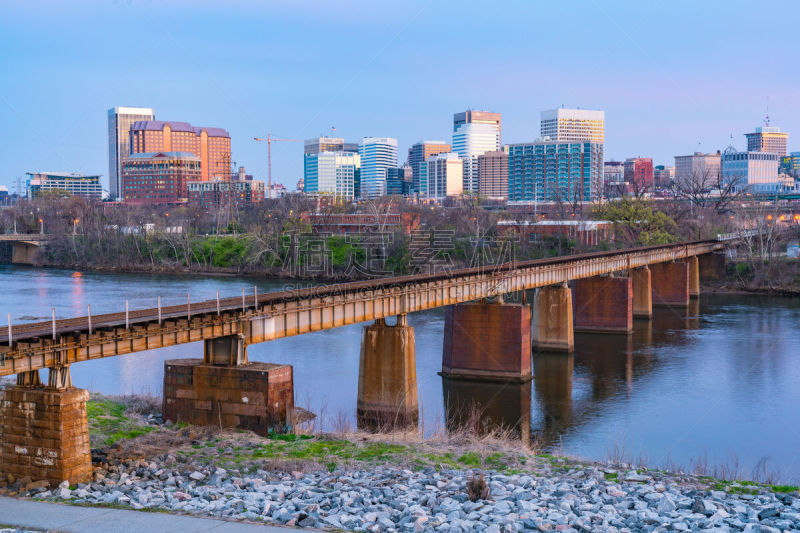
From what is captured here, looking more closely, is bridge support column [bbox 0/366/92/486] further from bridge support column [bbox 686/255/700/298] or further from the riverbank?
bridge support column [bbox 686/255/700/298]

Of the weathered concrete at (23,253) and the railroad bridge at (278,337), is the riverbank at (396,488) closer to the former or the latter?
the railroad bridge at (278,337)

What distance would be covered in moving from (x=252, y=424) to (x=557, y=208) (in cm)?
15184

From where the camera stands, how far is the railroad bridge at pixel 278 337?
21750 millimetres

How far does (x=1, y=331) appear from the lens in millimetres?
25422

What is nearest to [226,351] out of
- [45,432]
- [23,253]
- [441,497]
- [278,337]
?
[278,337]

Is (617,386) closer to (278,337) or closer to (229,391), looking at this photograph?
(278,337)

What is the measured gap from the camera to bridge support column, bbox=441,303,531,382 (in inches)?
1839

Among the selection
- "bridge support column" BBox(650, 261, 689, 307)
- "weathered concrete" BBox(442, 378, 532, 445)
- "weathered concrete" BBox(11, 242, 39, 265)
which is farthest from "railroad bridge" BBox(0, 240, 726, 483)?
"weathered concrete" BBox(11, 242, 39, 265)

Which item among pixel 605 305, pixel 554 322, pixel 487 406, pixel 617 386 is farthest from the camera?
pixel 605 305

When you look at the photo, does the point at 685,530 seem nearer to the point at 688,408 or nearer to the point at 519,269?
the point at 688,408

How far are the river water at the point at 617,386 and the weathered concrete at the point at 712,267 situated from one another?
28019mm

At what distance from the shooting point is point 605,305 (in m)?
66.8

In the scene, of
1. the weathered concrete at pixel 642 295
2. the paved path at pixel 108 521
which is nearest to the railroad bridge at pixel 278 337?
the paved path at pixel 108 521

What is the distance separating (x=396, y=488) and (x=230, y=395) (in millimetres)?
11079
